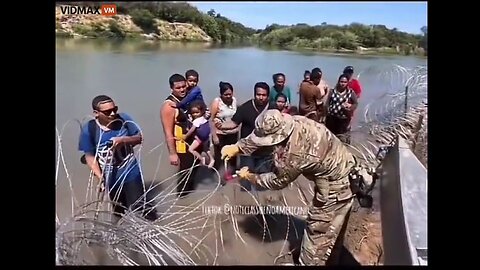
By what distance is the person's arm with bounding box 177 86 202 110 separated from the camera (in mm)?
2906

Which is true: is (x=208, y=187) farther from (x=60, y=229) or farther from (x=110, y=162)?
(x=60, y=229)

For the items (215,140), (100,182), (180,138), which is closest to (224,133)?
(215,140)

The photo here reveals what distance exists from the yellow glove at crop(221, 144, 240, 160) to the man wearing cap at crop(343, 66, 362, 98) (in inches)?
25.9

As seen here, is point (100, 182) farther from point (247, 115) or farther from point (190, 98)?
point (247, 115)

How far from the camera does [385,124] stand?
297 centimetres

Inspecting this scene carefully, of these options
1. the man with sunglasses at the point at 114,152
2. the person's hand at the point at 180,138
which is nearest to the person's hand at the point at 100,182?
the man with sunglasses at the point at 114,152

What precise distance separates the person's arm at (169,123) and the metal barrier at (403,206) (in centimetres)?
109

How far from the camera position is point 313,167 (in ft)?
9.61

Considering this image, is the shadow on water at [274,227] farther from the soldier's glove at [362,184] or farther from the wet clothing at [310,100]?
the wet clothing at [310,100]

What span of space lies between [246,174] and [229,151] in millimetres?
146

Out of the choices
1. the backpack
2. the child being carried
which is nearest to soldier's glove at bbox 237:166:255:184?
the child being carried
